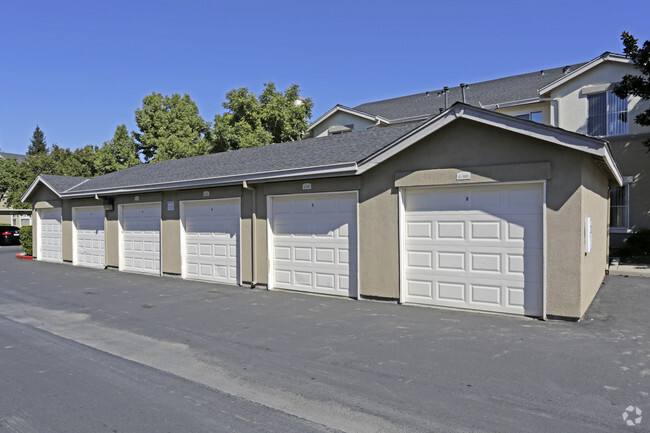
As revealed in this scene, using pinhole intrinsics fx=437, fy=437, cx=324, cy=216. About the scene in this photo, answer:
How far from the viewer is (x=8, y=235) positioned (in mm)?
31891

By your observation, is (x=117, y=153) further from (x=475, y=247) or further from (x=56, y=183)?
(x=475, y=247)

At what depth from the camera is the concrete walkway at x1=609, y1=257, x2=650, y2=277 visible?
41.0 ft

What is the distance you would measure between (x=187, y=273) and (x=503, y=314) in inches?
360

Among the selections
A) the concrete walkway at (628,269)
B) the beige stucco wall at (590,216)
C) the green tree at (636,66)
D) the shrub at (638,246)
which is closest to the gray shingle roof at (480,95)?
the green tree at (636,66)

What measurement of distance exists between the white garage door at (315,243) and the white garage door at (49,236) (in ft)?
42.2

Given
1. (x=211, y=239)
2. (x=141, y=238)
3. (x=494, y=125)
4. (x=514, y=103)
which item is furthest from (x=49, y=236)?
(x=514, y=103)

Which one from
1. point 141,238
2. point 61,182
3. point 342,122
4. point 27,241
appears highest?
point 342,122

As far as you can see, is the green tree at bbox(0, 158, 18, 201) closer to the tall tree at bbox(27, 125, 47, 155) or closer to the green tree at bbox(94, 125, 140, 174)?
the green tree at bbox(94, 125, 140, 174)

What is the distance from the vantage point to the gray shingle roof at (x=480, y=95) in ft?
65.9

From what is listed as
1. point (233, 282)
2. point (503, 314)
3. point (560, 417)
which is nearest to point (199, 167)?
point (233, 282)

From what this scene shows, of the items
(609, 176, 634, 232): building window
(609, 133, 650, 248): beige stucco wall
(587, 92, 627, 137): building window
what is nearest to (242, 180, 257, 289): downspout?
(609, 176, 634, 232): building window

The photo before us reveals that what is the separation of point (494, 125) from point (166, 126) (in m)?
33.5

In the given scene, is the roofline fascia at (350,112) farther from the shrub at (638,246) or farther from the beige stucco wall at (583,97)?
the shrub at (638,246)

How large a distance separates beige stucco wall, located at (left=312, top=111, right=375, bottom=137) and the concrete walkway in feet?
42.7
